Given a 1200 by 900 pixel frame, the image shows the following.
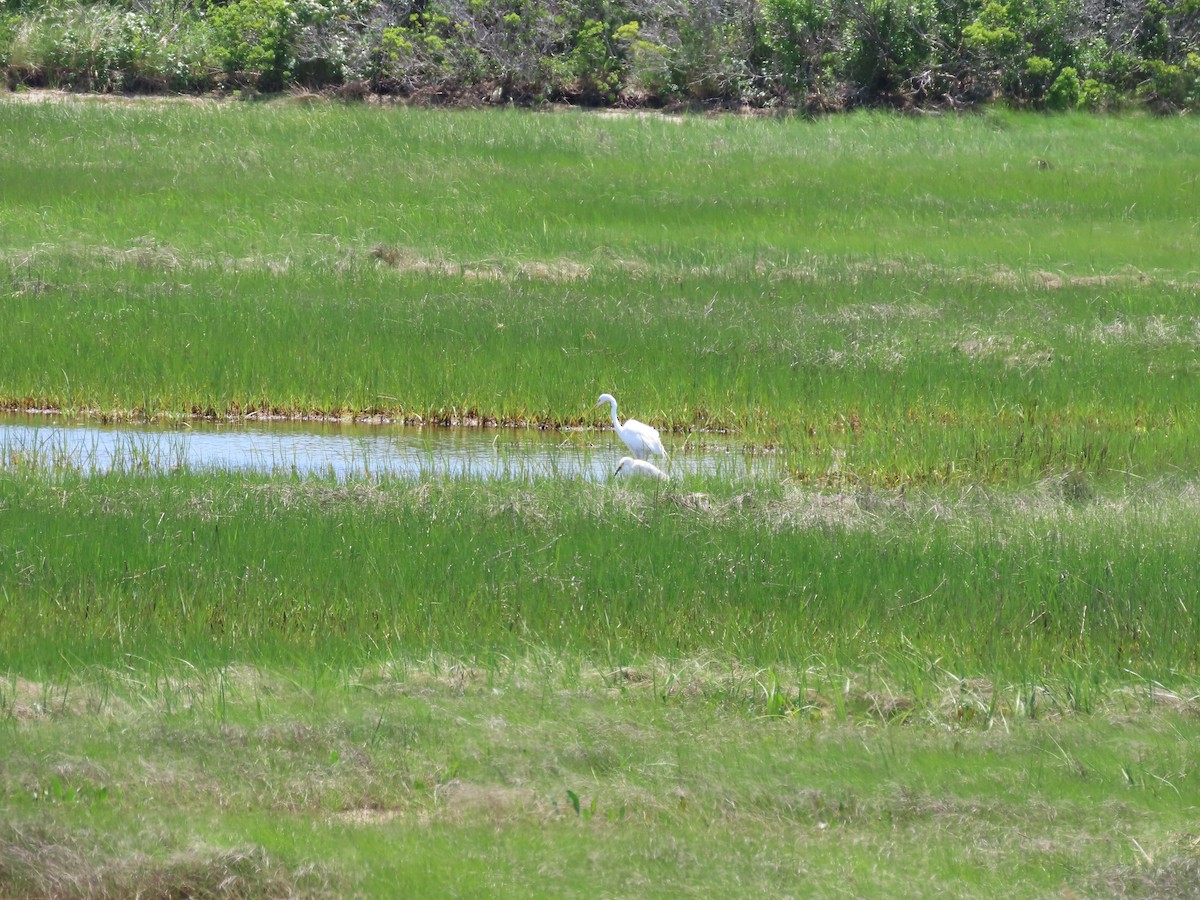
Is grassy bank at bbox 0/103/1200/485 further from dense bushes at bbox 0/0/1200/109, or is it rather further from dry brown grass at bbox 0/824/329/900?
dry brown grass at bbox 0/824/329/900

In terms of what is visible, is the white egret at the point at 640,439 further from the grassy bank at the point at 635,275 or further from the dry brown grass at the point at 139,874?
the dry brown grass at the point at 139,874

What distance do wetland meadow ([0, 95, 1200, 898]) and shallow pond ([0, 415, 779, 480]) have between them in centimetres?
12

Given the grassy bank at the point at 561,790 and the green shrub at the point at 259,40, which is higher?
the green shrub at the point at 259,40

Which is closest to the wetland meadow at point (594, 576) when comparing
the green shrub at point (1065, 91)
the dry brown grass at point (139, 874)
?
the dry brown grass at point (139, 874)

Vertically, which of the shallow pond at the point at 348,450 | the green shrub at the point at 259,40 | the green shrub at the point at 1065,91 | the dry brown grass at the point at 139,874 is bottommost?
the shallow pond at the point at 348,450

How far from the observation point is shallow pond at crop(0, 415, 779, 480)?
1274 cm

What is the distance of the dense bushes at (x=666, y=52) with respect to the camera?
117ft

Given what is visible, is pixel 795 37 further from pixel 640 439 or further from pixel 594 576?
pixel 594 576

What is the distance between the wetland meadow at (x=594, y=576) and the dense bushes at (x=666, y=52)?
13.2 meters

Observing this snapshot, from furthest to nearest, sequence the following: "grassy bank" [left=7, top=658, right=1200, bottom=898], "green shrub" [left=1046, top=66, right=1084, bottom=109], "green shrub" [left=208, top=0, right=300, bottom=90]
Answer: "green shrub" [left=208, top=0, right=300, bottom=90], "green shrub" [left=1046, top=66, right=1084, bottom=109], "grassy bank" [left=7, top=658, right=1200, bottom=898]

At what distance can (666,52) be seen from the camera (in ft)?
118

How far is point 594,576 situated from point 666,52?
28.8 metres

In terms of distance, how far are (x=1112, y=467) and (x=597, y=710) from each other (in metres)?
7.70

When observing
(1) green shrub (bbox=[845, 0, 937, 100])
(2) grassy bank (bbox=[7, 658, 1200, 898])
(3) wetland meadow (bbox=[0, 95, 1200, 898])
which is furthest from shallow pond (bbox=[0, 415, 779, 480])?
(1) green shrub (bbox=[845, 0, 937, 100])
